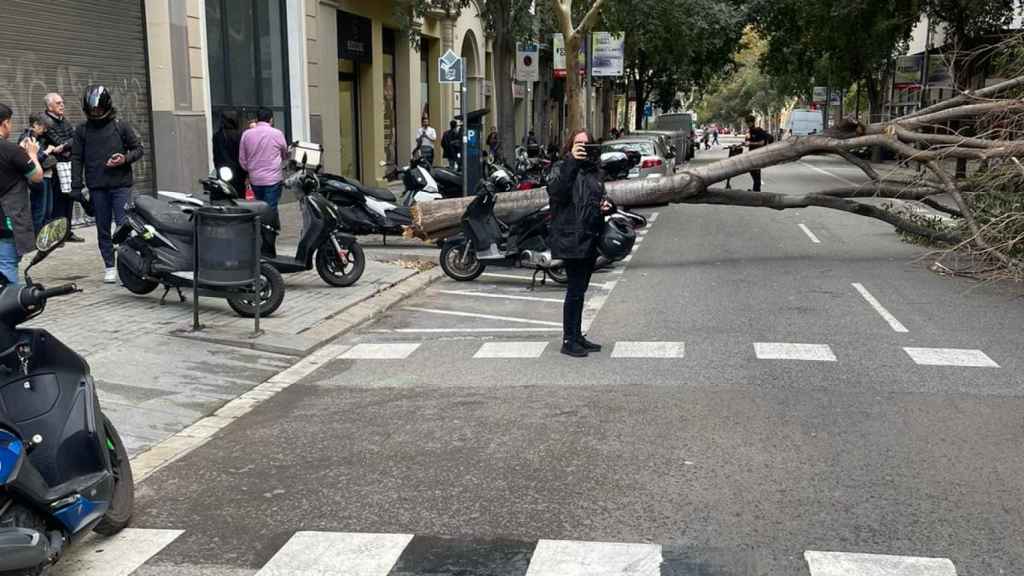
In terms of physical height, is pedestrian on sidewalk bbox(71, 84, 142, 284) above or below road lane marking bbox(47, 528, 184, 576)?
above

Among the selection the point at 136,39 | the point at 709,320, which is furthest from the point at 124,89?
the point at 709,320

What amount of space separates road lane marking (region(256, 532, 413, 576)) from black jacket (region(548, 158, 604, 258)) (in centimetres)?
388

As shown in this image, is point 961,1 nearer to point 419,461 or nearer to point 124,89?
point 124,89

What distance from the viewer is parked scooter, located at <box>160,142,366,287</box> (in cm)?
972

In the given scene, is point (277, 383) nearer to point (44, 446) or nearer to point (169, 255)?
point (169, 255)

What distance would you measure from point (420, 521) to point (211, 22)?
48.9ft

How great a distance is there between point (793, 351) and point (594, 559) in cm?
434

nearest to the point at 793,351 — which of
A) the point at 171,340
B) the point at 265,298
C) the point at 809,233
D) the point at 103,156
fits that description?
the point at 265,298

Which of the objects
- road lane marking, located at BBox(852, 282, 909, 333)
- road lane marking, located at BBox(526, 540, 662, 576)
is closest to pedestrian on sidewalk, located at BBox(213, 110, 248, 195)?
road lane marking, located at BBox(852, 282, 909, 333)

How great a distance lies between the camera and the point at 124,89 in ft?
50.4

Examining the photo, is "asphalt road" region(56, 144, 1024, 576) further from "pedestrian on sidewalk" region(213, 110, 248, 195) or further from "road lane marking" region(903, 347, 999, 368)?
"pedestrian on sidewalk" region(213, 110, 248, 195)

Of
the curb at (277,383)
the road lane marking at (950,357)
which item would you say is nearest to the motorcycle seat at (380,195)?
the curb at (277,383)

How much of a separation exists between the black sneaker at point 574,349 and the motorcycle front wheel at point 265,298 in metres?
2.90

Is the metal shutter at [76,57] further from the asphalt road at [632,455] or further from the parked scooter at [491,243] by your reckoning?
the asphalt road at [632,455]
